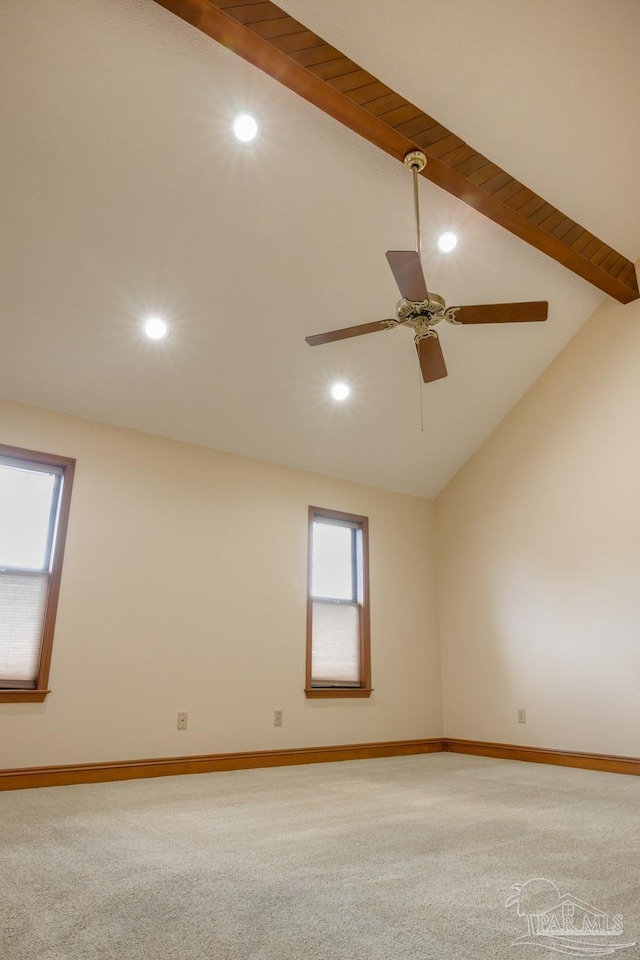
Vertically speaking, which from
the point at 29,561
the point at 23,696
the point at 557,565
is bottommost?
the point at 23,696

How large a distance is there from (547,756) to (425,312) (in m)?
3.80

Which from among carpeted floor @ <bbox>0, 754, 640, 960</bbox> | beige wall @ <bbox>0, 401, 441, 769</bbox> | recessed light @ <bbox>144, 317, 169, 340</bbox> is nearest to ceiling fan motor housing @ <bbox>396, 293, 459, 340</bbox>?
recessed light @ <bbox>144, 317, 169, 340</bbox>

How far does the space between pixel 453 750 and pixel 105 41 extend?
5.92 m

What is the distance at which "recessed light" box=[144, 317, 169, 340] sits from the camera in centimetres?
410

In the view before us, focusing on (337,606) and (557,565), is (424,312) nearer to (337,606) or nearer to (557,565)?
(557,565)

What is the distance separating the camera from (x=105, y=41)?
2.92m

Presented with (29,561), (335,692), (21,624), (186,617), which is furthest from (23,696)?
(335,692)

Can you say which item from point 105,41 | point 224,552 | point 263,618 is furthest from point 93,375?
point 263,618

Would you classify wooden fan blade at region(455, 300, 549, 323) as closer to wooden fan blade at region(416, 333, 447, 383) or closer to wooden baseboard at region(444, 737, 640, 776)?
wooden fan blade at region(416, 333, 447, 383)

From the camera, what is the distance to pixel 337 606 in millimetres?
5520

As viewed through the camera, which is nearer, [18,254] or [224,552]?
[18,254]

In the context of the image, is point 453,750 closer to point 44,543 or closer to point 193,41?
point 44,543

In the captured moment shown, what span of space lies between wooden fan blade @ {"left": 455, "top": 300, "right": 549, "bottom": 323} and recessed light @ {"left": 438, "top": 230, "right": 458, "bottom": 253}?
51.1 inches

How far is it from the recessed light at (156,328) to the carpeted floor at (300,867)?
287 cm
